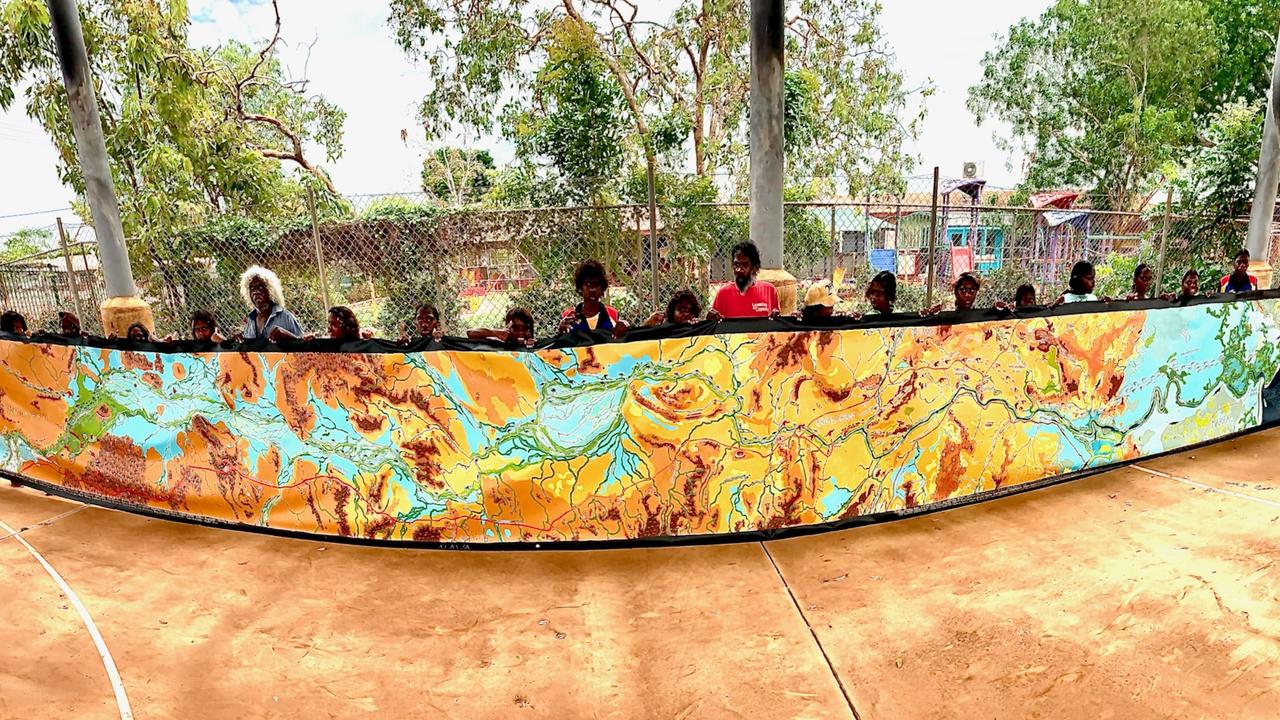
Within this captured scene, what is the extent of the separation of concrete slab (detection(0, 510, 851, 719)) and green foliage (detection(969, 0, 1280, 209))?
80.2 feet

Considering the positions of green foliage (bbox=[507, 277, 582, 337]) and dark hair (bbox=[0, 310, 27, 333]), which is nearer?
dark hair (bbox=[0, 310, 27, 333])

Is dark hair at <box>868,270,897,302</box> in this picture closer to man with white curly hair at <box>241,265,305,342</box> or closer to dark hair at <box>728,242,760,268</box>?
dark hair at <box>728,242,760,268</box>

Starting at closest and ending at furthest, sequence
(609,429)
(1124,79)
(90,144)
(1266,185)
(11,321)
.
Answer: (609,429) → (11,321) → (90,144) → (1266,185) → (1124,79)

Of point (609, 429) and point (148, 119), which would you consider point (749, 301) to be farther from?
point (148, 119)

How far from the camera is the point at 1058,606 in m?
3.32

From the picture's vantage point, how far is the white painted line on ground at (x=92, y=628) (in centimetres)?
278

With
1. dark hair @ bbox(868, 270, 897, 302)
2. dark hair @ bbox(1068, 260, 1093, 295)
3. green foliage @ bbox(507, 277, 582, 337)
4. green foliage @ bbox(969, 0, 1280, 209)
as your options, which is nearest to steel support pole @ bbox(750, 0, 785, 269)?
dark hair @ bbox(868, 270, 897, 302)

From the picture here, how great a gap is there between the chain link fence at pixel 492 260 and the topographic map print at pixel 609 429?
8.59 ft

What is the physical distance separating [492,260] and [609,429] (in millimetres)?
4865

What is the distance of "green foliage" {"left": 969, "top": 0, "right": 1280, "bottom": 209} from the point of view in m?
20.7

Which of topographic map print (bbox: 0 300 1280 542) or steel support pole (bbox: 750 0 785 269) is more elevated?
steel support pole (bbox: 750 0 785 269)

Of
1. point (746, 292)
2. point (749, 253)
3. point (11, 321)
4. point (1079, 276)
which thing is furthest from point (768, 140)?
point (11, 321)

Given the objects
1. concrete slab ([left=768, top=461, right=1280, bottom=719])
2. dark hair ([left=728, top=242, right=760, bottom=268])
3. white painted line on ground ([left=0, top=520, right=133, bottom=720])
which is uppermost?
dark hair ([left=728, top=242, right=760, bottom=268])

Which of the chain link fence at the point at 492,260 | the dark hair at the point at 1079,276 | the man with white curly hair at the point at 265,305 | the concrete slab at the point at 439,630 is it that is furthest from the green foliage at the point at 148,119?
the dark hair at the point at 1079,276
